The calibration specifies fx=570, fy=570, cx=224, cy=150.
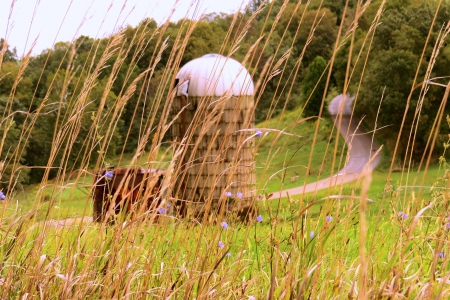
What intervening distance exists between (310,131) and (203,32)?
10509mm

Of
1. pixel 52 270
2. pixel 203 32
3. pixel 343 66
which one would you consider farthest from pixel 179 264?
pixel 203 32

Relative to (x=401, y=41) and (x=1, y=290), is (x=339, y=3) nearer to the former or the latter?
(x=401, y=41)

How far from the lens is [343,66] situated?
83.7 feet

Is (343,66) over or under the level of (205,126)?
over

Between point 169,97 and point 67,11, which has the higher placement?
point 67,11

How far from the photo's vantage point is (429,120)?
2242 cm

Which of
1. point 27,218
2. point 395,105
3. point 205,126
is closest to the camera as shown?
point 205,126

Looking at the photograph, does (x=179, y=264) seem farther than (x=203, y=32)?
No

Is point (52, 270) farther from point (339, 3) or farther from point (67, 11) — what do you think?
point (339, 3)

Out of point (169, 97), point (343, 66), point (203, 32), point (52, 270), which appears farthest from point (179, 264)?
point (203, 32)

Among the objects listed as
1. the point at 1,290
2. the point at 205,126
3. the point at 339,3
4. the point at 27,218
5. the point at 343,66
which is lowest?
the point at 1,290

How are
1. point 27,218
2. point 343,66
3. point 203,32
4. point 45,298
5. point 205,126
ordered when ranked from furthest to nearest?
point 203,32
point 343,66
point 27,218
point 45,298
point 205,126

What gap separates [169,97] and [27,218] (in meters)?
0.84

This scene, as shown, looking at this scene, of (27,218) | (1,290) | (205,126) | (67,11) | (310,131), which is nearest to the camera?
(205,126)
